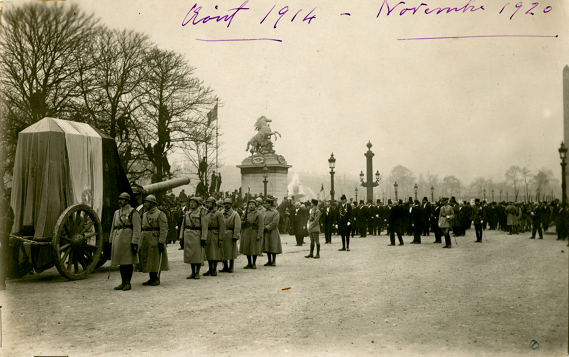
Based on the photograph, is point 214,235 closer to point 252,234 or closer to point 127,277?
point 252,234

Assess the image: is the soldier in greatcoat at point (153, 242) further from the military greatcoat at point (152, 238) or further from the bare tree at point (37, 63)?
the bare tree at point (37, 63)

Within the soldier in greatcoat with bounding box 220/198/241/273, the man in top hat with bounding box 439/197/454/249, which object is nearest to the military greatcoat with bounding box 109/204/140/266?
the soldier in greatcoat with bounding box 220/198/241/273

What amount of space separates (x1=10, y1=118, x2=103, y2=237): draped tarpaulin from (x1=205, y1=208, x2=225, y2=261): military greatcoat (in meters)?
2.98

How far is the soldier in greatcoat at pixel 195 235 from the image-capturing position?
37.2 ft

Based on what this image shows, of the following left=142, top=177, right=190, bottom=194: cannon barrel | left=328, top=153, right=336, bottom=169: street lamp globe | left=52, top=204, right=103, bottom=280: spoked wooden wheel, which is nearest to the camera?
left=52, top=204, right=103, bottom=280: spoked wooden wheel

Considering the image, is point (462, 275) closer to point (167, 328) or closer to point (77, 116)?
point (167, 328)

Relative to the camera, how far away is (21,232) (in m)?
10.3

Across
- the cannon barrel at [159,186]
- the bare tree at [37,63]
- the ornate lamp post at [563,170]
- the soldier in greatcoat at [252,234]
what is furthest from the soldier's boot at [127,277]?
the ornate lamp post at [563,170]

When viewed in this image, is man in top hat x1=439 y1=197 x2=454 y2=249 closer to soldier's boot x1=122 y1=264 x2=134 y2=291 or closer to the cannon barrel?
the cannon barrel

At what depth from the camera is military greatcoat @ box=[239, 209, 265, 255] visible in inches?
531

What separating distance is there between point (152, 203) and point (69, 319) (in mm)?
3537

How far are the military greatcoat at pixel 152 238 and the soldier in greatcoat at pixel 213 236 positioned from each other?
5.50 feet

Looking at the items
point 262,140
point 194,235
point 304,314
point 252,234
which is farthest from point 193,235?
point 262,140

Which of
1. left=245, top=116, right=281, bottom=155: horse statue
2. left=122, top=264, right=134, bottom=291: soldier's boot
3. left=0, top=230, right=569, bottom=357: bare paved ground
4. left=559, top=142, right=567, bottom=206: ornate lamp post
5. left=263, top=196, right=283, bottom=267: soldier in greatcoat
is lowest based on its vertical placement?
left=0, top=230, right=569, bottom=357: bare paved ground
